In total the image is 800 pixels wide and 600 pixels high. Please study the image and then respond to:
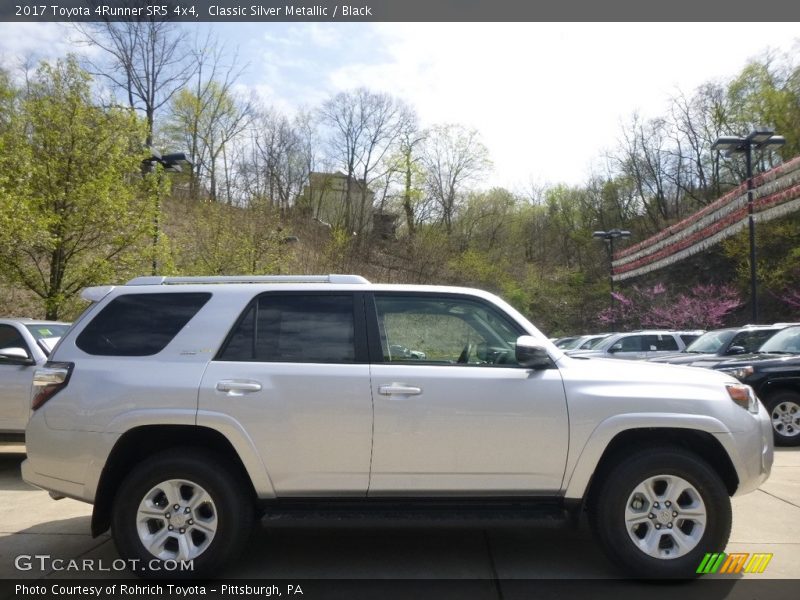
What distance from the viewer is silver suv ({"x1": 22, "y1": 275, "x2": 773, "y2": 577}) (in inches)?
160

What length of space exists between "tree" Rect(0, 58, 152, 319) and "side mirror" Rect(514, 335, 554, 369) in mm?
11145

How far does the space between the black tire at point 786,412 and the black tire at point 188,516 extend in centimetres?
866

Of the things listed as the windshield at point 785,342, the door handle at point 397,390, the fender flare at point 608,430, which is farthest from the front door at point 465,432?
the windshield at point 785,342

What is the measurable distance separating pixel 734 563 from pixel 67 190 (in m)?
13.3

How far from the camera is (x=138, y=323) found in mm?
4398

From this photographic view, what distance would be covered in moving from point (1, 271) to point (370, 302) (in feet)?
37.1

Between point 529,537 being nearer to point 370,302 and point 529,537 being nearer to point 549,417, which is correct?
point 549,417

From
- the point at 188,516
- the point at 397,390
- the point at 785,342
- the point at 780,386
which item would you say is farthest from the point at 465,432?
the point at 785,342

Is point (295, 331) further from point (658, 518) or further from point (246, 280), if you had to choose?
point (658, 518)

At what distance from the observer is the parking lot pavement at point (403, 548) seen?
4277mm

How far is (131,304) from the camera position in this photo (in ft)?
14.6

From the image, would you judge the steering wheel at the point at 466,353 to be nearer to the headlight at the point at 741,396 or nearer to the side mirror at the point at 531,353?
the side mirror at the point at 531,353

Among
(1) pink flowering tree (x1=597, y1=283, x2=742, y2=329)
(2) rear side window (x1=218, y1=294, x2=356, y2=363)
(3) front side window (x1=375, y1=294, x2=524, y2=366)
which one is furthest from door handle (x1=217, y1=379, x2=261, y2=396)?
(1) pink flowering tree (x1=597, y1=283, x2=742, y2=329)

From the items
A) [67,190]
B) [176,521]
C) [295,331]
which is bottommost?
[176,521]
